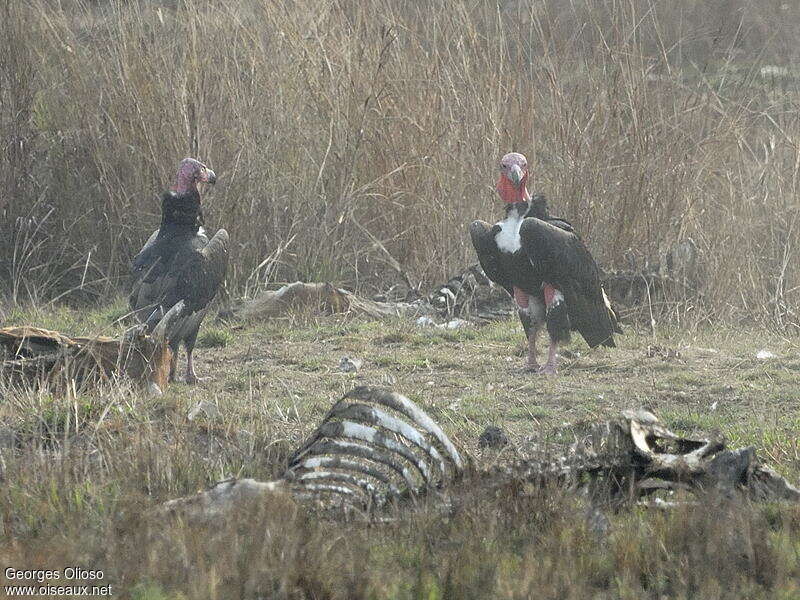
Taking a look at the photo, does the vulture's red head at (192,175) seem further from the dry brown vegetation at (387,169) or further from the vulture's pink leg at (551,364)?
the vulture's pink leg at (551,364)

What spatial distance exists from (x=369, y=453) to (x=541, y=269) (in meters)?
3.51

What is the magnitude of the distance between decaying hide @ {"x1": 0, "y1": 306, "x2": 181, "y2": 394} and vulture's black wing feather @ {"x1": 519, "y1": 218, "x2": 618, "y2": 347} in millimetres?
2033

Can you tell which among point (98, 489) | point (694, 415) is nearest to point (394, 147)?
point (694, 415)

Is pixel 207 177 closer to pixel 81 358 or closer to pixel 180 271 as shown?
pixel 180 271

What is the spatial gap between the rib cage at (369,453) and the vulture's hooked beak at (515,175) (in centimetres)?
338

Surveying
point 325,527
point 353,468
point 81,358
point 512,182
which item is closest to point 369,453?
point 353,468

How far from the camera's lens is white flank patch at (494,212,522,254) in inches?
269

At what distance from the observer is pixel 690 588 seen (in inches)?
123

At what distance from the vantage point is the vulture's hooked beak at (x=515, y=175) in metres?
6.84

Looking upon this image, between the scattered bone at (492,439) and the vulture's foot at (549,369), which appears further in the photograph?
the vulture's foot at (549,369)

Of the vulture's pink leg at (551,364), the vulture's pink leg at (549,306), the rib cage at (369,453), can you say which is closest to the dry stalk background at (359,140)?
the vulture's pink leg at (549,306)

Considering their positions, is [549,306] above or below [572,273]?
below

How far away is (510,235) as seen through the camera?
6855mm

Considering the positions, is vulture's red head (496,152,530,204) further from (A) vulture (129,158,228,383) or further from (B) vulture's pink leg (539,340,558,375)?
(A) vulture (129,158,228,383)
